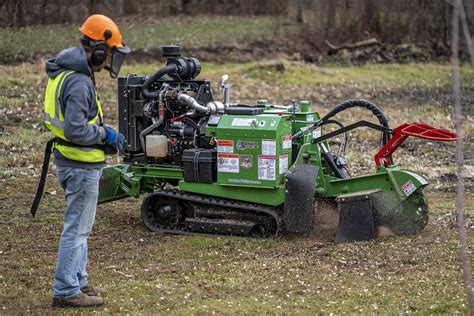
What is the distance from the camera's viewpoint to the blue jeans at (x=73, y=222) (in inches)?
260

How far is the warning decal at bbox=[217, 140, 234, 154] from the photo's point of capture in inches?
358

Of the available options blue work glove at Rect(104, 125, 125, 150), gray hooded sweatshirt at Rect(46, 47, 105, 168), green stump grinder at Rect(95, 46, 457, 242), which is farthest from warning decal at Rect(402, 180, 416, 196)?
gray hooded sweatshirt at Rect(46, 47, 105, 168)

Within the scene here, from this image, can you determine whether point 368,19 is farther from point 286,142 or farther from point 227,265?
point 227,265

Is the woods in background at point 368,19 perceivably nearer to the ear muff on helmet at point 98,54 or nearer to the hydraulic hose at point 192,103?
the hydraulic hose at point 192,103

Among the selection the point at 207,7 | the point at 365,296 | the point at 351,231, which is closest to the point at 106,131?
the point at 365,296

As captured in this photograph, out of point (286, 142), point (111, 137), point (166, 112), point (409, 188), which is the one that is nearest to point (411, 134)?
point (409, 188)

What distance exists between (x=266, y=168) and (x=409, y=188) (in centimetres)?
150

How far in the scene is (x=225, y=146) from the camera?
30.0ft

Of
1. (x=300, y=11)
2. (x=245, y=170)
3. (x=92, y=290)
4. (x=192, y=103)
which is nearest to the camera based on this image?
(x=92, y=290)

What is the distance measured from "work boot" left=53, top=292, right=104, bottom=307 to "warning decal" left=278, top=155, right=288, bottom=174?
2878 millimetres

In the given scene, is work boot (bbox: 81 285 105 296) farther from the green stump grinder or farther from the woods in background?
the woods in background

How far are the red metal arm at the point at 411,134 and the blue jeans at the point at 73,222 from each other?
350 cm

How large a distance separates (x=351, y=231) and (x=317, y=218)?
2.69 feet

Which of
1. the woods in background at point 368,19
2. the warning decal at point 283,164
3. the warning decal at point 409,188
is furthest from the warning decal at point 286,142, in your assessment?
the woods in background at point 368,19
